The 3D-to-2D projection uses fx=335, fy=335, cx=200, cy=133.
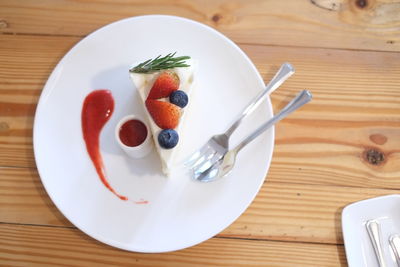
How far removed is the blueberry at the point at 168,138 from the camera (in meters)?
1.16

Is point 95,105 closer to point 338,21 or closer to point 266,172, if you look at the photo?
point 266,172

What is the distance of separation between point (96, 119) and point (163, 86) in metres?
0.32

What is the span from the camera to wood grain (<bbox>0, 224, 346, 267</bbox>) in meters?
1.19

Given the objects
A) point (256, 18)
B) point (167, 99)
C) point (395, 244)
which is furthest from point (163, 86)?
point (395, 244)

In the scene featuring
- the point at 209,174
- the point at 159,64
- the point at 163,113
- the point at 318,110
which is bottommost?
the point at 209,174

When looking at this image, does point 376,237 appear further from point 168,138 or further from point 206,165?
point 168,138

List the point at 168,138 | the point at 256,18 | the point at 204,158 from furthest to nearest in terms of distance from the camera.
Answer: the point at 256,18, the point at 204,158, the point at 168,138

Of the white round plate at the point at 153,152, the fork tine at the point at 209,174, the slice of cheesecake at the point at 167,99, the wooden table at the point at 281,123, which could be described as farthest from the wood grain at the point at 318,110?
the slice of cheesecake at the point at 167,99

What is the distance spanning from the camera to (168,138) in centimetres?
116

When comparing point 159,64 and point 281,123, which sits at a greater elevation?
point 159,64

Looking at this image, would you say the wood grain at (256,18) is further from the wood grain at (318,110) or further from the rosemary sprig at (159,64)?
the rosemary sprig at (159,64)

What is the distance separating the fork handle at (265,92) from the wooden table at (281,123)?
0.09 m

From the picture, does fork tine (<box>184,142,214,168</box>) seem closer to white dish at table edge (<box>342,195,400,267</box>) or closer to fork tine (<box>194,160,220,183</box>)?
fork tine (<box>194,160,220,183</box>)

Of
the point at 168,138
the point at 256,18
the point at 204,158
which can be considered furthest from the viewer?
the point at 256,18
